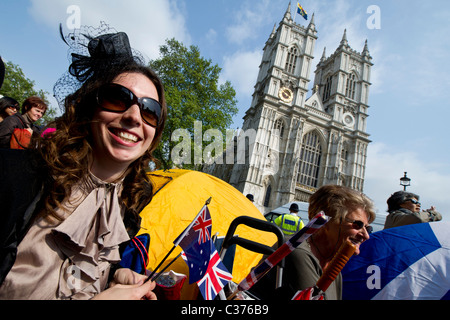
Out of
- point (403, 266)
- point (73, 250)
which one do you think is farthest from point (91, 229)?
point (403, 266)

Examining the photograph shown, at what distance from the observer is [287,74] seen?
30.4 meters

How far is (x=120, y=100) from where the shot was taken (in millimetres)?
1271

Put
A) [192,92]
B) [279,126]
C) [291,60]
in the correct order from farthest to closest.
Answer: [291,60]
[279,126]
[192,92]

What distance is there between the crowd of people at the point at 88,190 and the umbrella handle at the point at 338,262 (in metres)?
0.65

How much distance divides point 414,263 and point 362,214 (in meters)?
0.50

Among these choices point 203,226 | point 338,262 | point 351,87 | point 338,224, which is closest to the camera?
point 338,262

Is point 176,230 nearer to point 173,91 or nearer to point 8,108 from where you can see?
point 8,108

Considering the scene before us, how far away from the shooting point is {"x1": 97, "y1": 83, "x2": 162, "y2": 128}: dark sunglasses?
124 centimetres

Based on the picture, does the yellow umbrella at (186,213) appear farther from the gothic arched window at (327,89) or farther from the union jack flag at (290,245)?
the gothic arched window at (327,89)

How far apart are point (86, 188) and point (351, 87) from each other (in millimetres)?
39394

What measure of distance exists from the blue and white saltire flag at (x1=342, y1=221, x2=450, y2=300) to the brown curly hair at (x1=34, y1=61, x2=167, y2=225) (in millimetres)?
1886

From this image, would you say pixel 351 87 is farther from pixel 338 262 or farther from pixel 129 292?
pixel 129 292

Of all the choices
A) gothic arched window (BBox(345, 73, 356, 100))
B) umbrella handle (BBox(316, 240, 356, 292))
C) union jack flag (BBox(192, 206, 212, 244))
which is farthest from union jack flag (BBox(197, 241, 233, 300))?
gothic arched window (BBox(345, 73, 356, 100))

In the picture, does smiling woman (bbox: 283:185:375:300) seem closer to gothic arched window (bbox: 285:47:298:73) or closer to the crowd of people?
the crowd of people
